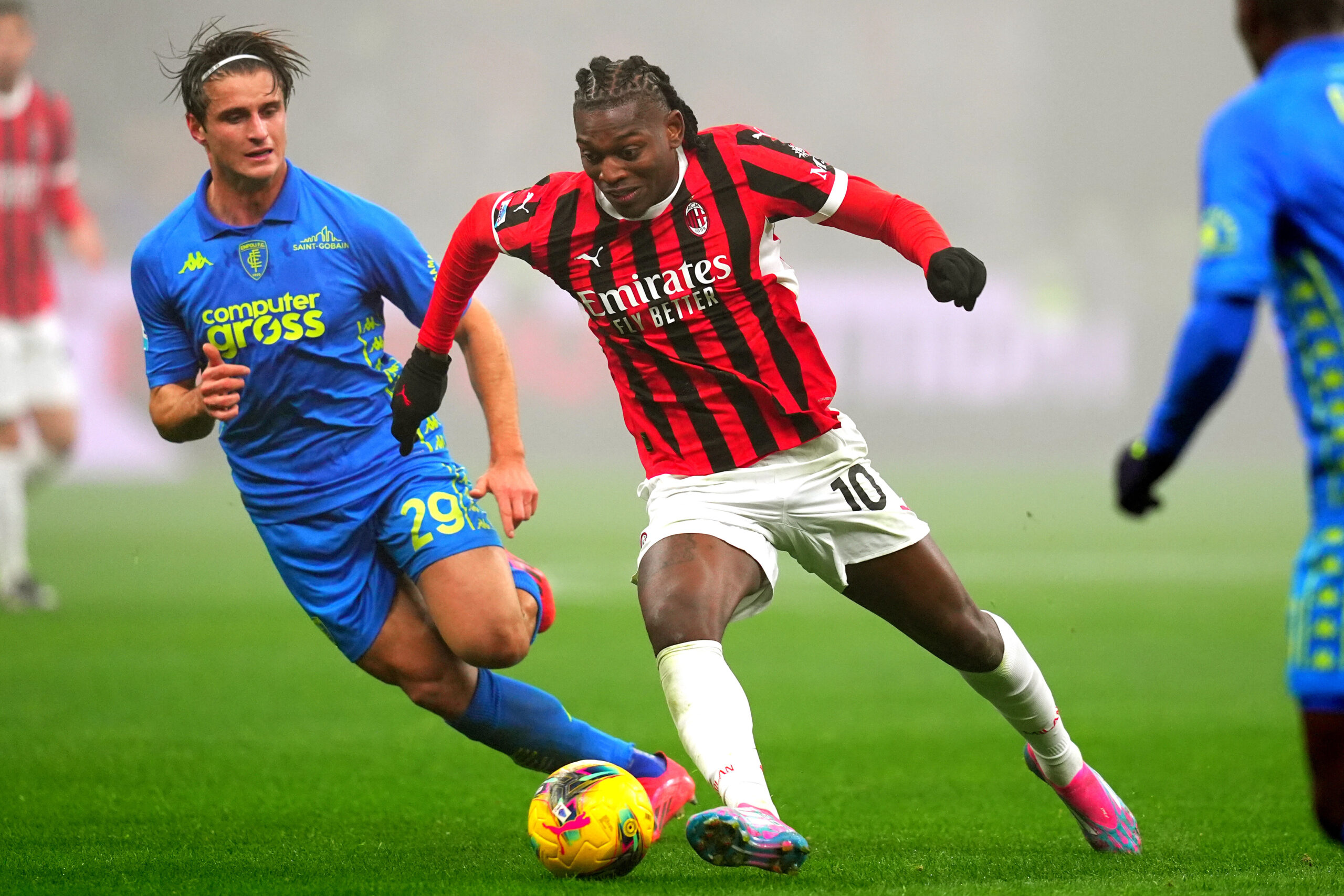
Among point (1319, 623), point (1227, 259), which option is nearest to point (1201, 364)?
point (1227, 259)

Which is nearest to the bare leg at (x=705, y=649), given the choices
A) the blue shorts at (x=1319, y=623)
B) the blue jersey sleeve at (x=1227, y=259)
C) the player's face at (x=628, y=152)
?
the player's face at (x=628, y=152)

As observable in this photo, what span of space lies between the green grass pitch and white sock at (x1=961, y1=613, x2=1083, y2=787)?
241mm

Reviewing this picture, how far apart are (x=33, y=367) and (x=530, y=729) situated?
27.3 feet

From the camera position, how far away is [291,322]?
15.3 feet

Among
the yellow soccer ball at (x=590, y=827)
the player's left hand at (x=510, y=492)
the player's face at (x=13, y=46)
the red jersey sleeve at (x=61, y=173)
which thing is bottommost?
the yellow soccer ball at (x=590, y=827)

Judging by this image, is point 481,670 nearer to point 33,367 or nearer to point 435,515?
point 435,515

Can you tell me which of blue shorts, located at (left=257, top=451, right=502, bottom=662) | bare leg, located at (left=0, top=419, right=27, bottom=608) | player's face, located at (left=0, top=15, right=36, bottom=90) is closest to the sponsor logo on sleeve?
blue shorts, located at (left=257, top=451, right=502, bottom=662)

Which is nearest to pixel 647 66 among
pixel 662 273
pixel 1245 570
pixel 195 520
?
pixel 662 273

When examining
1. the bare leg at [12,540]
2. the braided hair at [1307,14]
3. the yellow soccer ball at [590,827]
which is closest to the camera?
the braided hair at [1307,14]

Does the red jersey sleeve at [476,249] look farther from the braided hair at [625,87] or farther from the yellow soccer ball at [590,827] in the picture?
the yellow soccer ball at [590,827]

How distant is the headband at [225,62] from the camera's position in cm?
466

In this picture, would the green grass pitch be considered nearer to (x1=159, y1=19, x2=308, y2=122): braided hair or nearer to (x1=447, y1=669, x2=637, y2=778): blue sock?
(x1=447, y1=669, x2=637, y2=778): blue sock

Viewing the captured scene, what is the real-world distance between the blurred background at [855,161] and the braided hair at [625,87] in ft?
68.3

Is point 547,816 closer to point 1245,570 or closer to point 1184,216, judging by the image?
point 1245,570
